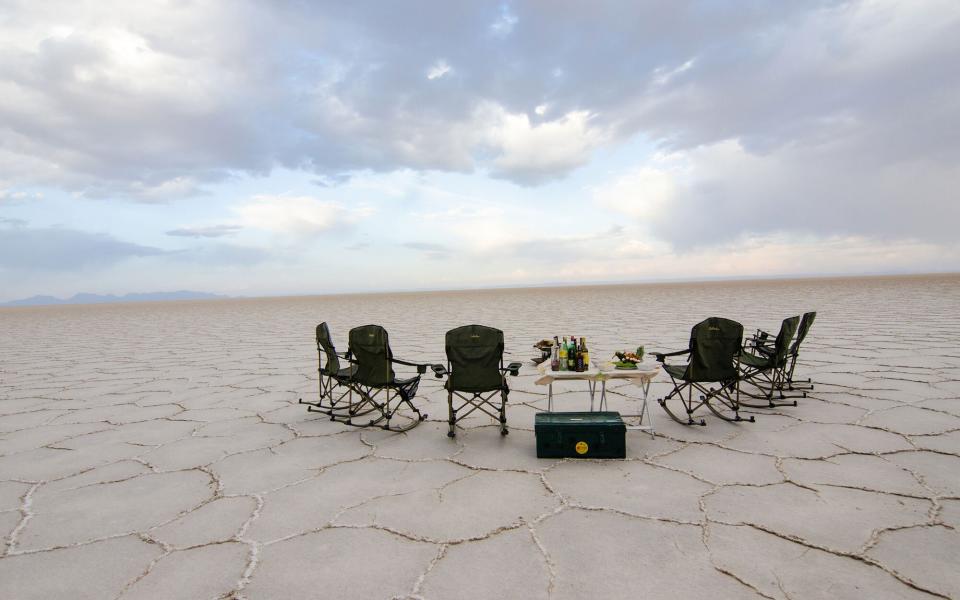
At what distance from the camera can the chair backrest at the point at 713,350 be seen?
4035mm

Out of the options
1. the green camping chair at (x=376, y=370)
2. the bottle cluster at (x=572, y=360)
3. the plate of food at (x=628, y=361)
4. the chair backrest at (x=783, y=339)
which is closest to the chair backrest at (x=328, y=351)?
the green camping chair at (x=376, y=370)

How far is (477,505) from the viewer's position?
2.70 metres

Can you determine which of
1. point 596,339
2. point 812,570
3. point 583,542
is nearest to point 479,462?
point 583,542

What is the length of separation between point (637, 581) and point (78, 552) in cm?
260

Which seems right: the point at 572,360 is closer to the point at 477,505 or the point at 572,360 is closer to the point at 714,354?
the point at 714,354

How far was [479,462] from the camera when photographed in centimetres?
335

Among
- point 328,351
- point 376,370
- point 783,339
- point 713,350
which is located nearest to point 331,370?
point 328,351

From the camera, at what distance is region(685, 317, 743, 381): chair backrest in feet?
13.2

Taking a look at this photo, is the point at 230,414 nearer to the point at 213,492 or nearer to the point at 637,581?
the point at 213,492

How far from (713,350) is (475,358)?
2.00 meters

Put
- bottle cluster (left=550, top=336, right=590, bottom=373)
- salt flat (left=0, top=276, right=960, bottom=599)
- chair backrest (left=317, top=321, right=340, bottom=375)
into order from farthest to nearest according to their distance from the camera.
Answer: chair backrest (left=317, top=321, right=340, bottom=375)
bottle cluster (left=550, top=336, right=590, bottom=373)
salt flat (left=0, top=276, right=960, bottom=599)

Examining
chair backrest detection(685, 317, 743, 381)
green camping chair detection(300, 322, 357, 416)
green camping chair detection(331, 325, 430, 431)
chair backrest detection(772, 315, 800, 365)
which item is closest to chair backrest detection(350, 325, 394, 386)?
green camping chair detection(331, 325, 430, 431)

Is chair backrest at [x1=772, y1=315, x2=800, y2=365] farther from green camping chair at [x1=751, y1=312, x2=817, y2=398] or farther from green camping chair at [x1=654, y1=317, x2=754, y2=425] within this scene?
green camping chair at [x1=654, y1=317, x2=754, y2=425]

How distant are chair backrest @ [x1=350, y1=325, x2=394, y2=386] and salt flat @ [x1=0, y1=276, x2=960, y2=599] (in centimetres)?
45
